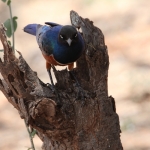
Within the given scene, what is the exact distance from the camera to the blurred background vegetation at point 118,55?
4105 millimetres

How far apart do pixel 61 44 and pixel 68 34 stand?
0.13 metres

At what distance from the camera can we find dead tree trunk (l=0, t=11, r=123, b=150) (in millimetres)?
2111

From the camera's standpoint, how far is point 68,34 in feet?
7.88

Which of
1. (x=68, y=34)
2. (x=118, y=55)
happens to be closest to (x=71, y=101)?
(x=68, y=34)

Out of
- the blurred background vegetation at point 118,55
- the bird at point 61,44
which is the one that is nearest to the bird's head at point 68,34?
the bird at point 61,44

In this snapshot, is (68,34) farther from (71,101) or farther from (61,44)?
(71,101)

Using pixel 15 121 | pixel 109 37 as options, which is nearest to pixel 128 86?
pixel 109 37

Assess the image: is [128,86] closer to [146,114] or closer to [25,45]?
[146,114]

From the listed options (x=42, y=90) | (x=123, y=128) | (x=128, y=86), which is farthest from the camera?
(x=128, y=86)

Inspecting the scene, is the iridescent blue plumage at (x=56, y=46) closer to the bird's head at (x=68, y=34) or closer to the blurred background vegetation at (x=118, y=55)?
the bird's head at (x=68, y=34)

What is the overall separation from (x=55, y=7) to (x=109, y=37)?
0.95 m

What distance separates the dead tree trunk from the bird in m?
0.04

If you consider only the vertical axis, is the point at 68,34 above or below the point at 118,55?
below

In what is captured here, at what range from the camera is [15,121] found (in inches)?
169
